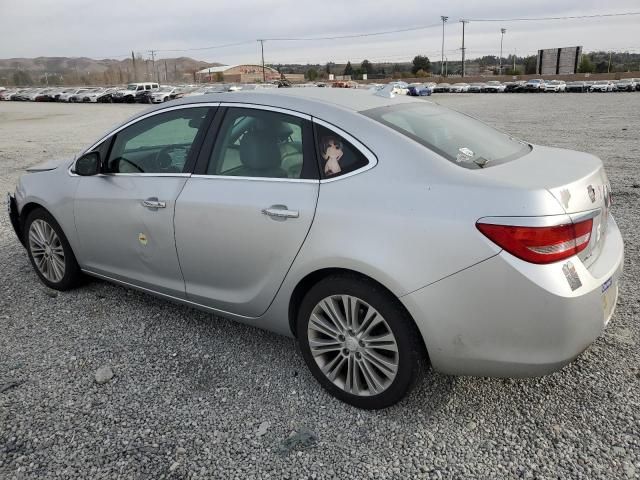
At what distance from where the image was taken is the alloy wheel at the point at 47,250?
439 cm

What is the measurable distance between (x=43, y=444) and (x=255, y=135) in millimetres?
2005

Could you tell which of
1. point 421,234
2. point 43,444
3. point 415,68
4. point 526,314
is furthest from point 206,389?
point 415,68

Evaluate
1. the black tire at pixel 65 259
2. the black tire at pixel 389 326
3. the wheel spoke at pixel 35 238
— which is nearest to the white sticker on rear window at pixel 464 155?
the black tire at pixel 389 326

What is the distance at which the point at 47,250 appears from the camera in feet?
14.7

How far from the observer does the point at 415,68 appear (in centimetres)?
11894

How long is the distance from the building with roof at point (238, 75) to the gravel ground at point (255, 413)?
11302cm

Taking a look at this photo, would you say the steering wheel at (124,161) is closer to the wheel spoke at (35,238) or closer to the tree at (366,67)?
the wheel spoke at (35,238)

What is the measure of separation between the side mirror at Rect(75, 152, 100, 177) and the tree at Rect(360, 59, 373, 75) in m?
132

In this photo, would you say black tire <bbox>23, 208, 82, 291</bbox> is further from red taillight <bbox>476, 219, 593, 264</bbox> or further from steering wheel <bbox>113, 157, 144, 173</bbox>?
red taillight <bbox>476, 219, 593, 264</bbox>

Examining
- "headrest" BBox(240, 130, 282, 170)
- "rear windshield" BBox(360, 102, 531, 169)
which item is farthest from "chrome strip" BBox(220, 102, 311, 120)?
"rear windshield" BBox(360, 102, 531, 169)

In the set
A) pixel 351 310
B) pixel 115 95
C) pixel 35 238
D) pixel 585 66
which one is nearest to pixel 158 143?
pixel 35 238

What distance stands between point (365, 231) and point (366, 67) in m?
142

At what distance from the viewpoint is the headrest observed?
3.07m

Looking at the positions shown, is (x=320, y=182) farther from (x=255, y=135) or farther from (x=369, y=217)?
(x=255, y=135)
